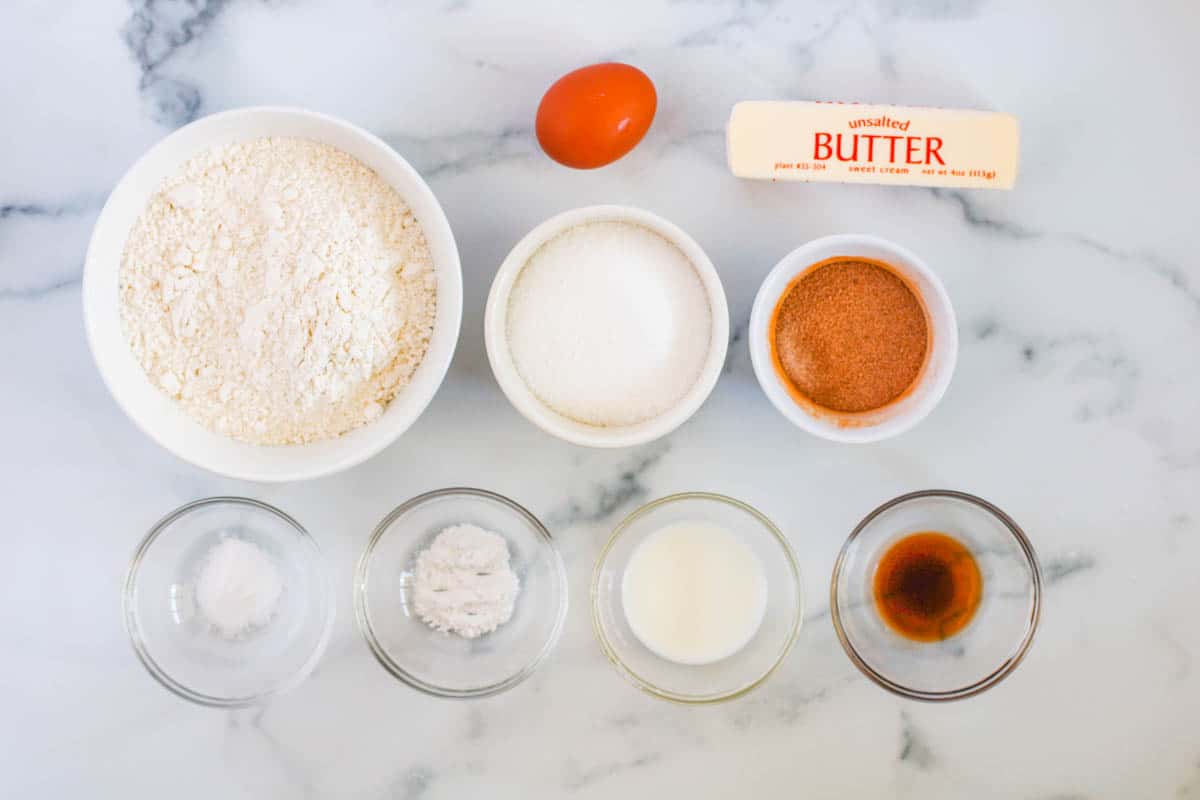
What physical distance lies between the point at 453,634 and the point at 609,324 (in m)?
0.41

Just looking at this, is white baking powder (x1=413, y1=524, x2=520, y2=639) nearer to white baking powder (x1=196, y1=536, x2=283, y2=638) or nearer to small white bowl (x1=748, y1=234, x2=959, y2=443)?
white baking powder (x1=196, y1=536, x2=283, y2=638)

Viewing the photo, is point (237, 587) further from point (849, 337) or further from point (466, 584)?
point (849, 337)

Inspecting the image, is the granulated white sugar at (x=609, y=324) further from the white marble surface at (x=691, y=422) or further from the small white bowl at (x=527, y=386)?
the white marble surface at (x=691, y=422)

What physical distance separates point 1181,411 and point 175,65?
1.31m

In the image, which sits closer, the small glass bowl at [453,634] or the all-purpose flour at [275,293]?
the all-purpose flour at [275,293]

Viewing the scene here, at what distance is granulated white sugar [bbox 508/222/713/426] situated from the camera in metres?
1.04

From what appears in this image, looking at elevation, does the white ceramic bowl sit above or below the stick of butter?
below

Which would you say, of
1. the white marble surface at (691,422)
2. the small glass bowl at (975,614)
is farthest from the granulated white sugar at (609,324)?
the small glass bowl at (975,614)

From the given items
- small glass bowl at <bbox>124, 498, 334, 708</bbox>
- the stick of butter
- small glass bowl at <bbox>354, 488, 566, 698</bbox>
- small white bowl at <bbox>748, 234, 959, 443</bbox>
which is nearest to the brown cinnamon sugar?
small white bowl at <bbox>748, 234, 959, 443</bbox>

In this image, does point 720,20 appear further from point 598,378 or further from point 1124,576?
point 1124,576

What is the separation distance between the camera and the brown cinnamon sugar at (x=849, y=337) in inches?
43.7

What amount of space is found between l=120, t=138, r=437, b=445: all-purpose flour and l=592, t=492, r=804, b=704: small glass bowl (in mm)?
336

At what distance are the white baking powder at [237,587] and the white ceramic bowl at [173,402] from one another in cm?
18

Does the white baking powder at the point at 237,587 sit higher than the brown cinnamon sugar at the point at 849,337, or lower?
lower
